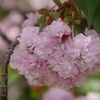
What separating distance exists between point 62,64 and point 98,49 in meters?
0.11

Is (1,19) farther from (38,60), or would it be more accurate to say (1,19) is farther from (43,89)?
(38,60)

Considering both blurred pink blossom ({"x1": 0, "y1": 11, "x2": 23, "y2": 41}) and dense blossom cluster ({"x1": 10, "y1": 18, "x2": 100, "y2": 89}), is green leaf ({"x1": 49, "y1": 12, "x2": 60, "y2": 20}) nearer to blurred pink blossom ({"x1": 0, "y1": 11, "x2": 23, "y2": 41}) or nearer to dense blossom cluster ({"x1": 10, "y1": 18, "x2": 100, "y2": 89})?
dense blossom cluster ({"x1": 10, "y1": 18, "x2": 100, "y2": 89})

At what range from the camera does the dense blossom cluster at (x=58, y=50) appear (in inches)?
35.6

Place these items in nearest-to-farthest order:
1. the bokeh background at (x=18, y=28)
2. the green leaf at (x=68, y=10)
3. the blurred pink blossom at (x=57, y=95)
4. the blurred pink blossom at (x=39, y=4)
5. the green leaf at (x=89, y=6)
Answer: the green leaf at (x=89, y=6) → the green leaf at (x=68, y=10) → the blurred pink blossom at (x=57, y=95) → the bokeh background at (x=18, y=28) → the blurred pink blossom at (x=39, y=4)

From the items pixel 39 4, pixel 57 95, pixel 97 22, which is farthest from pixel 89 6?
pixel 39 4

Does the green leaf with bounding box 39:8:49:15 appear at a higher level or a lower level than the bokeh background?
lower

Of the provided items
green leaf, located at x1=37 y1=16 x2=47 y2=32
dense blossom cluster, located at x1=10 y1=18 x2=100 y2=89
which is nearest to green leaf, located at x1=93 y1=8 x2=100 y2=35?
dense blossom cluster, located at x1=10 y1=18 x2=100 y2=89

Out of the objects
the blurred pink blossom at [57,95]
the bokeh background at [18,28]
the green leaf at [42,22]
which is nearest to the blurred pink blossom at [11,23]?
the bokeh background at [18,28]

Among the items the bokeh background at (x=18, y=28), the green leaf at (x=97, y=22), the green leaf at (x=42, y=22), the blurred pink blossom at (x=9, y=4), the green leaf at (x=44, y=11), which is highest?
the blurred pink blossom at (x=9, y=4)

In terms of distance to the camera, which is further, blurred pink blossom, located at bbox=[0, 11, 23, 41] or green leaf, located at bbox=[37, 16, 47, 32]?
blurred pink blossom, located at bbox=[0, 11, 23, 41]

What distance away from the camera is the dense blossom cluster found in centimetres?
90

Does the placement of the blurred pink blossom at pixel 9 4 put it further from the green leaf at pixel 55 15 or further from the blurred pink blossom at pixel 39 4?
the green leaf at pixel 55 15

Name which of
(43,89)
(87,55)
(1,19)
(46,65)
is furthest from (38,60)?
(1,19)

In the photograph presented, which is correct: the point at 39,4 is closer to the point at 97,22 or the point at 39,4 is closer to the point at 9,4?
the point at 9,4
